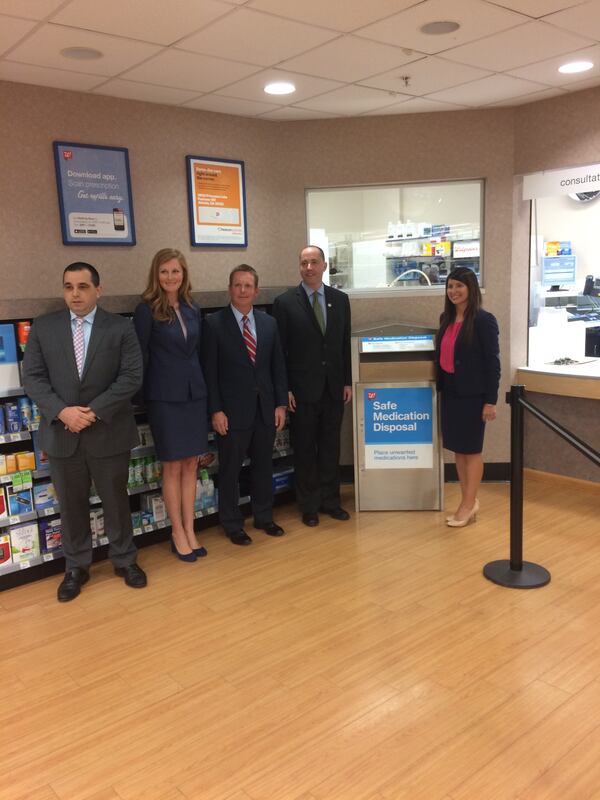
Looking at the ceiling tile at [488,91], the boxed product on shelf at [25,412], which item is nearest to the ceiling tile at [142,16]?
the boxed product on shelf at [25,412]

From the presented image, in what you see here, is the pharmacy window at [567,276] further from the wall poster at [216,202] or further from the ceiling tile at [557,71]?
the wall poster at [216,202]

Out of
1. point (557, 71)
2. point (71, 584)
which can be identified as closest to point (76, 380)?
point (71, 584)

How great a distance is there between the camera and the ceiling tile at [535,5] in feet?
10.0

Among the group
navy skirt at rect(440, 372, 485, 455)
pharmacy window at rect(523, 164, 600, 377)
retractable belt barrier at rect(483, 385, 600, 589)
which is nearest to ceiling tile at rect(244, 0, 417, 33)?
retractable belt barrier at rect(483, 385, 600, 589)

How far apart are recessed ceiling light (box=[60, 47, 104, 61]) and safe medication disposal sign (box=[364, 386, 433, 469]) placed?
2.64 m

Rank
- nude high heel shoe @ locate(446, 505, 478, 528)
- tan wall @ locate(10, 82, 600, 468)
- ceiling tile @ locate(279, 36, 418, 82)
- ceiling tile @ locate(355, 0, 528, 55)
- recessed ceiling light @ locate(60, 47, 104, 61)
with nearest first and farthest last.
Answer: ceiling tile @ locate(355, 0, 528, 55), recessed ceiling light @ locate(60, 47, 104, 61), ceiling tile @ locate(279, 36, 418, 82), tan wall @ locate(10, 82, 600, 468), nude high heel shoe @ locate(446, 505, 478, 528)

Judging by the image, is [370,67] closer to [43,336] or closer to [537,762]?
[43,336]

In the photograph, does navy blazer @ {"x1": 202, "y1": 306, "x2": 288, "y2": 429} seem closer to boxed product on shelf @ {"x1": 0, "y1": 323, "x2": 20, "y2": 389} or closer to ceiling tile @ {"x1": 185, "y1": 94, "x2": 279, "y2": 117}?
boxed product on shelf @ {"x1": 0, "y1": 323, "x2": 20, "y2": 389}

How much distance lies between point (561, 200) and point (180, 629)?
4390mm

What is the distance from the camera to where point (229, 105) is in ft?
15.4

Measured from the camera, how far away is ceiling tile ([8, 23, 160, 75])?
323cm

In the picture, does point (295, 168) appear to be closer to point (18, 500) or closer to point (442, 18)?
point (442, 18)

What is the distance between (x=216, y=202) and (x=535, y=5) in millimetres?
2556

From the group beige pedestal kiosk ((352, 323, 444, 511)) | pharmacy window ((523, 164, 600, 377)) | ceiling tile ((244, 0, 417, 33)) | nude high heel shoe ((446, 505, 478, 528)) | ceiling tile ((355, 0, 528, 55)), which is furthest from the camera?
pharmacy window ((523, 164, 600, 377))
